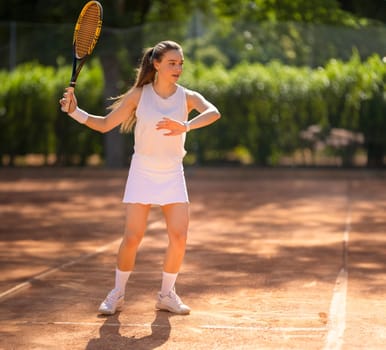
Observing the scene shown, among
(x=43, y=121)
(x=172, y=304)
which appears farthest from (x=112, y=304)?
(x=43, y=121)

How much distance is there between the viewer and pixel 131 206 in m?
6.41

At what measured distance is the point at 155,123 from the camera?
6.36 m

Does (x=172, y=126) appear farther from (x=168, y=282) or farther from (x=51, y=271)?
(x=51, y=271)

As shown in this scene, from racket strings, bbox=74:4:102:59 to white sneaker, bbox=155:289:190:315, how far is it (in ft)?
5.28

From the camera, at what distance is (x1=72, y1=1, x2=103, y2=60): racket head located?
659 cm

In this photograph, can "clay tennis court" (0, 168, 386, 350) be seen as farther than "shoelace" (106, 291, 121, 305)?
No

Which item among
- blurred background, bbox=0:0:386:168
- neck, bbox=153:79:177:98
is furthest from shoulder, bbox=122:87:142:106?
blurred background, bbox=0:0:386:168

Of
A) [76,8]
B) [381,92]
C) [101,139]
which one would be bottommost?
[101,139]

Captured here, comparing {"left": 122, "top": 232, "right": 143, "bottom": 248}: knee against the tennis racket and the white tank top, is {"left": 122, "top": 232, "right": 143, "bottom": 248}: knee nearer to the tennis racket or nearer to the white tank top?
the white tank top

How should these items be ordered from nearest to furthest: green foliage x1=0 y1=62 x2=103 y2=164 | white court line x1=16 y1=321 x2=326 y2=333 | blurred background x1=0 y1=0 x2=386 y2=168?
white court line x1=16 y1=321 x2=326 y2=333
blurred background x1=0 y1=0 x2=386 y2=168
green foliage x1=0 y1=62 x2=103 y2=164

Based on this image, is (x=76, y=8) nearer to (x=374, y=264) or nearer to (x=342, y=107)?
(x=342, y=107)

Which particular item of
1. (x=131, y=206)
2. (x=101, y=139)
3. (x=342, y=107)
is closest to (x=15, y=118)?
(x=101, y=139)

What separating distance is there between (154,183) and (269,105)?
12296 mm

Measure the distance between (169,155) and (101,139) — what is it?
43.8 ft
